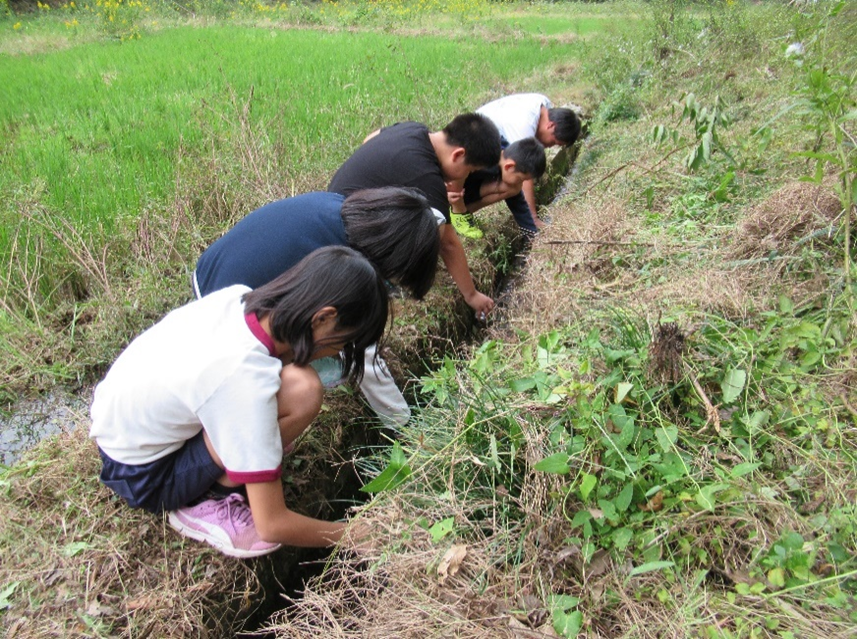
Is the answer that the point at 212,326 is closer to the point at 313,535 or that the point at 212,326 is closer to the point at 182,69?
the point at 313,535

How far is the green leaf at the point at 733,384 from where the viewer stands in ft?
5.14

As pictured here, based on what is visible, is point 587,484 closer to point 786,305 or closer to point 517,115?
point 786,305

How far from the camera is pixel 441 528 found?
1.51 m

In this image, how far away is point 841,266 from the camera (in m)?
2.09

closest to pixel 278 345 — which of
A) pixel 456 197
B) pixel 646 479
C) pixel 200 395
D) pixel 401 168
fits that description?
pixel 200 395

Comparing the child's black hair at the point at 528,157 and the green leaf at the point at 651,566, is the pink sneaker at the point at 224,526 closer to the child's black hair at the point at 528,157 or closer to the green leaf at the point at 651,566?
the green leaf at the point at 651,566

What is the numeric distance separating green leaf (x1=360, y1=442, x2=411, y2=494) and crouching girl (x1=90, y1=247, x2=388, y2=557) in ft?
0.81

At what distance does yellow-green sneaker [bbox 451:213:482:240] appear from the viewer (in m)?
3.65

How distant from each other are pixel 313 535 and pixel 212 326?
0.69 m

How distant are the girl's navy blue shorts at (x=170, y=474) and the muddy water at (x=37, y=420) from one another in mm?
625

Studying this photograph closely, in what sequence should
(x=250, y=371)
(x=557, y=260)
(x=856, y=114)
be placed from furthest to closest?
(x=557, y=260)
(x=856, y=114)
(x=250, y=371)

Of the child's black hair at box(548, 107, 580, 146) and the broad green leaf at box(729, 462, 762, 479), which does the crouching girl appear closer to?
the broad green leaf at box(729, 462, 762, 479)

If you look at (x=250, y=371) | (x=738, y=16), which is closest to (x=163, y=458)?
(x=250, y=371)

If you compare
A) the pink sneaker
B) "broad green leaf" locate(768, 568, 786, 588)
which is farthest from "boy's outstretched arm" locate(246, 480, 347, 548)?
"broad green leaf" locate(768, 568, 786, 588)
